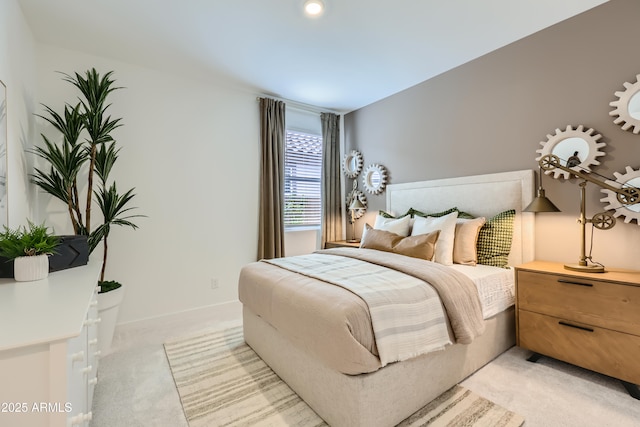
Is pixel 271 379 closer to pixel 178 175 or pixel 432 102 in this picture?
pixel 178 175

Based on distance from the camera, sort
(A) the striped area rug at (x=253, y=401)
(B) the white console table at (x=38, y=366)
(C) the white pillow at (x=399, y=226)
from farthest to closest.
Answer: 1. (C) the white pillow at (x=399, y=226)
2. (A) the striped area rug at (x=253, y=401)
3. (B) the white console table at (x=38, y=366)

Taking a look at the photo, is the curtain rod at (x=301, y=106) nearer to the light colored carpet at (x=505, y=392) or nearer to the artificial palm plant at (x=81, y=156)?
the artificial palm plant at (x=81, y=156)

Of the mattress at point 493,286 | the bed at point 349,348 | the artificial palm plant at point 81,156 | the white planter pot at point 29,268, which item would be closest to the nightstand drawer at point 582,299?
the mattress at point 493,286

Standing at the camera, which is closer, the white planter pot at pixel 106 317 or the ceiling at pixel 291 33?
the ceiling at pixel 291 33

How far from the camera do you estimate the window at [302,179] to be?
13.5 ft

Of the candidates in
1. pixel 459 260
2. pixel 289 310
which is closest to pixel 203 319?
pixel 289 310

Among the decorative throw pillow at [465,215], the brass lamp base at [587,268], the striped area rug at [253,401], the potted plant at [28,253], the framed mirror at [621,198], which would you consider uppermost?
the framed mirror at [621,198]

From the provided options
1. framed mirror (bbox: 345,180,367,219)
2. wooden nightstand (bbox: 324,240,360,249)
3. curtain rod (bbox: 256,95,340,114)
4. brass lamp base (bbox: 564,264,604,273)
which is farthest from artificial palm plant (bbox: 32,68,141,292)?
brass lamp base (bbox: 564,264,604,273)

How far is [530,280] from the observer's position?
2.13m

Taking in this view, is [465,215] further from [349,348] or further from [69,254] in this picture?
[69,254]

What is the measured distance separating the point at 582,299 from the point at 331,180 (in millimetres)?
3135

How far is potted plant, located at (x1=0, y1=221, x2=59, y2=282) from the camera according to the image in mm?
1407

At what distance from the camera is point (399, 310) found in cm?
154

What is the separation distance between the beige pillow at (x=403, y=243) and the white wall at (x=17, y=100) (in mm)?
2713
